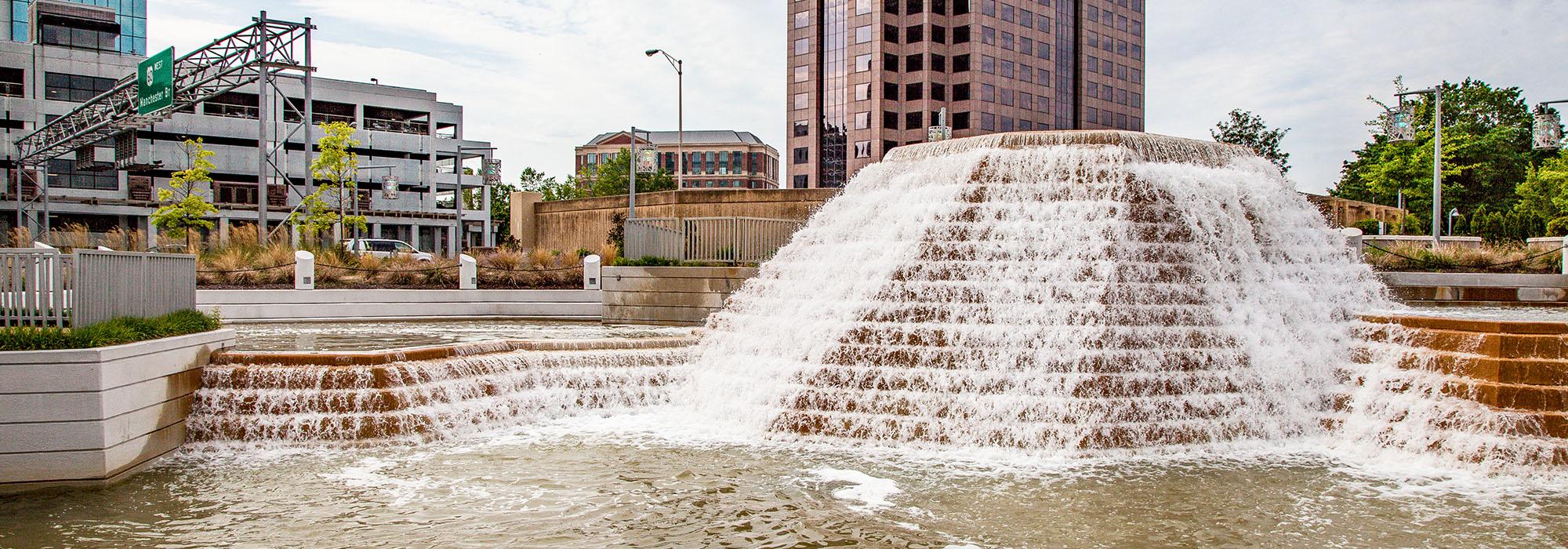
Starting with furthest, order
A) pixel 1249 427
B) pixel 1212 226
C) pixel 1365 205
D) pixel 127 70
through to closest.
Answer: pixel 127 70
pixel 1365 205
pixel 1212 226
pixel 1249 427

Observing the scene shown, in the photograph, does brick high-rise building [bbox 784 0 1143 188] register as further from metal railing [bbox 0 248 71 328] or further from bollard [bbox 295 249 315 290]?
metal railing [bbox 0 248 71 328]

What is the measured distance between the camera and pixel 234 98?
59.6 metres

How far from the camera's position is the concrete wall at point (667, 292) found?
18.7 metres

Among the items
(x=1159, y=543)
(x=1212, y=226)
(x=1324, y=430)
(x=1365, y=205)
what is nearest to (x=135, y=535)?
(x=1159, y=543)

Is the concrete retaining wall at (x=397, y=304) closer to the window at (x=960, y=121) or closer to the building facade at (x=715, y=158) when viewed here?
the window at (x=960, y=121)

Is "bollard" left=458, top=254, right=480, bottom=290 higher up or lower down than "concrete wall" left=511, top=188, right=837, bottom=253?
lower down

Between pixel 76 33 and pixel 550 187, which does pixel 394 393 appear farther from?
pixel 550 187

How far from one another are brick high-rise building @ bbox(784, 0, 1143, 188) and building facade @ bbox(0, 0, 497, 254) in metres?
26.3

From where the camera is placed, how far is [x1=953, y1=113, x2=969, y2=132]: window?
73188 millimetres

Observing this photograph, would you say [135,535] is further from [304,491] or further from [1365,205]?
[1365,205]

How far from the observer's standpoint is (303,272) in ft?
69.6

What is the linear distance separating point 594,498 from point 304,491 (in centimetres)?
265

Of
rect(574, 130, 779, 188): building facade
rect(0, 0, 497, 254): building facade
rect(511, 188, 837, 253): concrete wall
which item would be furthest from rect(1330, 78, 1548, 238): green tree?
Answer: rect(574, 130, 779, 188): building facade

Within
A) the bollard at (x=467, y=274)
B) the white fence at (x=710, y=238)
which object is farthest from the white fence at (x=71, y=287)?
the bollard at (x=467, y=274)
